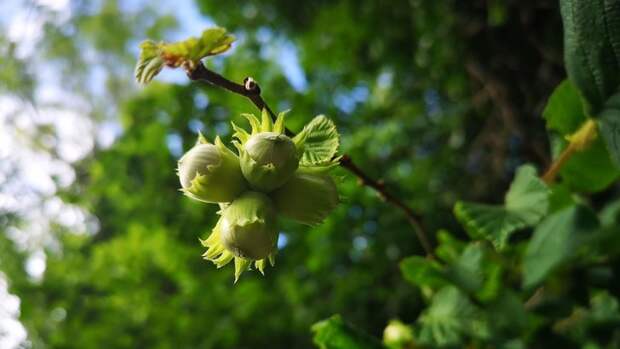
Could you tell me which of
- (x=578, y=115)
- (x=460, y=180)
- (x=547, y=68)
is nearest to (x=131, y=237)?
(x=460, y=180)

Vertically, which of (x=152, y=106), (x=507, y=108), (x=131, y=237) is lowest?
(x=507, y=108)

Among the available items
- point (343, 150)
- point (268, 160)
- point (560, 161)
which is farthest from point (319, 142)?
point (343, 150)

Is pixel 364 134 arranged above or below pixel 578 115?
above

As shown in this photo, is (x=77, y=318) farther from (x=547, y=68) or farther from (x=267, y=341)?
(x=547, y=68)

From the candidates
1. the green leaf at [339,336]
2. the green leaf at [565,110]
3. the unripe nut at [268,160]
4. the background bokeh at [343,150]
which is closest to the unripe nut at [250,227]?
the unripe nut at [268,160]

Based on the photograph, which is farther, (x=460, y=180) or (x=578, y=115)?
(x=460, y=180)

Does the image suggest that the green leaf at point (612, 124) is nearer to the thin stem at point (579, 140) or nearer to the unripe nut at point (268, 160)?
the thin stem at point (579, 140)

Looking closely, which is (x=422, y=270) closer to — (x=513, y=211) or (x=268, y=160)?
(x=513, y=211)
